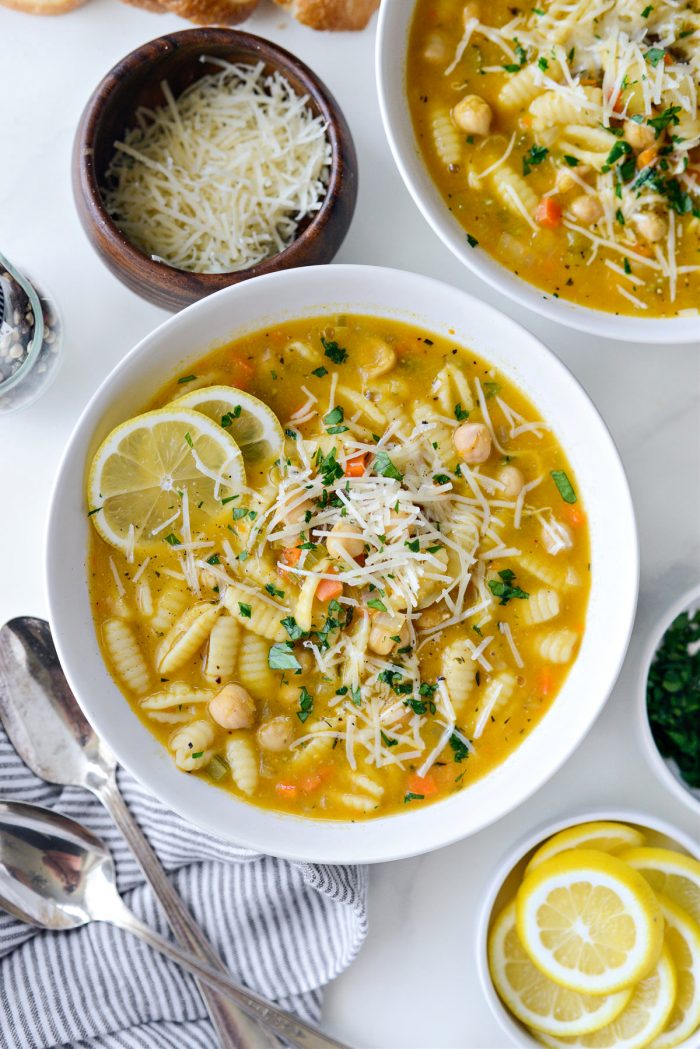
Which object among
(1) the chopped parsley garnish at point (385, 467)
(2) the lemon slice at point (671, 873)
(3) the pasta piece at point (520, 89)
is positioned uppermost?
(3) the pasta piece at point (520, 89)

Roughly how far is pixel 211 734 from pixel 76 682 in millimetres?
470

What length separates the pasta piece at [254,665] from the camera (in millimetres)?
3305

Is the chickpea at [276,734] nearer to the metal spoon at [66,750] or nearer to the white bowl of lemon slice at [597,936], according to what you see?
the metal spoon at [66,750]

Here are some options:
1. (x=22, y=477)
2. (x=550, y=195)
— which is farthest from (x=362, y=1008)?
(x=550, y=195)

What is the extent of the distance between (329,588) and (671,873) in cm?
170

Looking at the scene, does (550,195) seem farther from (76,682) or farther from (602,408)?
(76,682)

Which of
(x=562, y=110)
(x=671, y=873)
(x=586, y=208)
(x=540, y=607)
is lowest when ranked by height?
(x=671, y=873)

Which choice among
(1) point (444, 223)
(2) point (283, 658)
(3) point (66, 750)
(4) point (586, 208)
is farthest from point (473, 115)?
(3) point (66, 750)

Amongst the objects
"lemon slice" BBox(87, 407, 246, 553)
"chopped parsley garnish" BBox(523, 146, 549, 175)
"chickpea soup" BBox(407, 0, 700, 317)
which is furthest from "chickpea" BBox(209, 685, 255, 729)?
"chopped parsley garnish" BBox(523, 146, 549, 175)

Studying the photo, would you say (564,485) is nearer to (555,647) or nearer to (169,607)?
Answer: (555,647)

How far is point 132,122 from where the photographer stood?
3.67 metres

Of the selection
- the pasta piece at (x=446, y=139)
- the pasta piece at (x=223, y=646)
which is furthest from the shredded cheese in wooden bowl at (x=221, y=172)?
the pasta piece at (x=223, y=646)

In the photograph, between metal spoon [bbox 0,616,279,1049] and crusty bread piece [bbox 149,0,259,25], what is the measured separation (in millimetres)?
2356

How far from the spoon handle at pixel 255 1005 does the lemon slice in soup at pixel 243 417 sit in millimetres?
1837
